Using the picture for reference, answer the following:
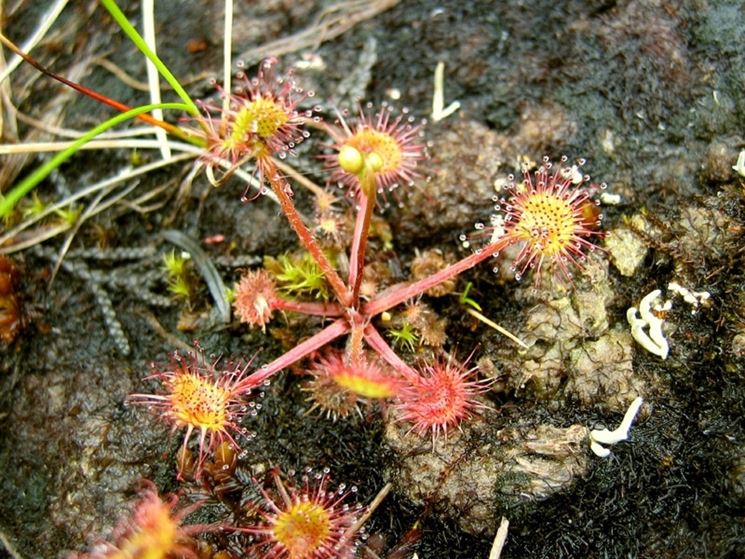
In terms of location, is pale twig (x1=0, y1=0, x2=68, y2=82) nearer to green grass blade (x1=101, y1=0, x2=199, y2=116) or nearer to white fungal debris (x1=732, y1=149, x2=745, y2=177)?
green grass blade (x1=101, y1=0, x2=199, y2=116)

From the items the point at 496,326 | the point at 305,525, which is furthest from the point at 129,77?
the point at 305,525

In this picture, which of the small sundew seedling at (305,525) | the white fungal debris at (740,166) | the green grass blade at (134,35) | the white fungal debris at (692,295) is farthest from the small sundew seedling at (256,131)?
the white fungal debris at (740,166)

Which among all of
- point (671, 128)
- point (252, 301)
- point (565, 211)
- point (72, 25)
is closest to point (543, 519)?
point (565, 211)

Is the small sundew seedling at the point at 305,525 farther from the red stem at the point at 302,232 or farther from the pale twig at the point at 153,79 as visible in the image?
the pale twig at the point at 153,79

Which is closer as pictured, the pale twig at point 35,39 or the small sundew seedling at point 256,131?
the small sundew seedling at point 256,131

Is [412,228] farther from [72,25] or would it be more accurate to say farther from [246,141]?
[72,25]

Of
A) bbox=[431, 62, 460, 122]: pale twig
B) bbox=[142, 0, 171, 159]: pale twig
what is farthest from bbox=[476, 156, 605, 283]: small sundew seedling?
bbox=[142, 0, 171, 159]: pale twig
